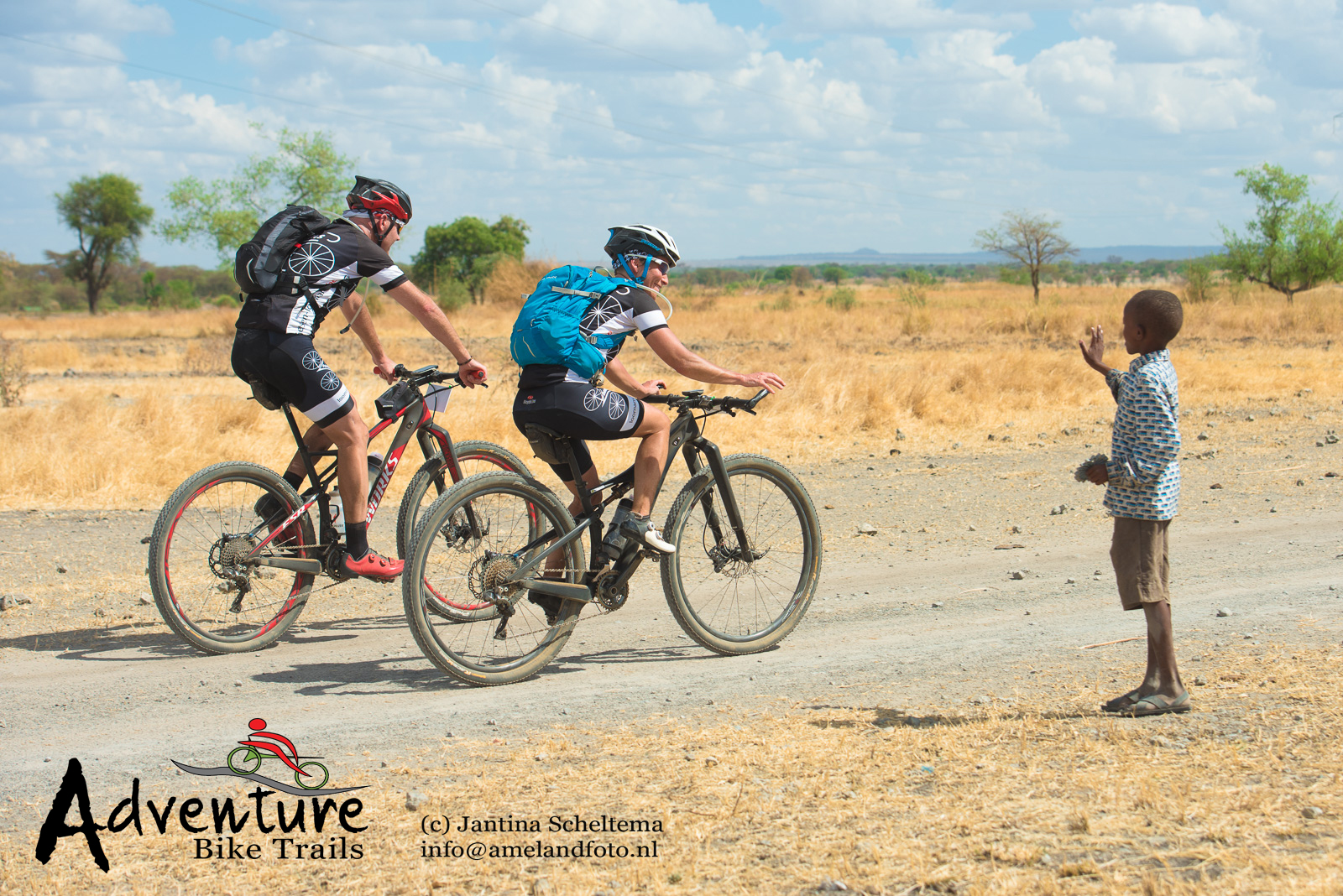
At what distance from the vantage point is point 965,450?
12109mm

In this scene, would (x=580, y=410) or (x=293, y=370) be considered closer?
(x=580, y=410)

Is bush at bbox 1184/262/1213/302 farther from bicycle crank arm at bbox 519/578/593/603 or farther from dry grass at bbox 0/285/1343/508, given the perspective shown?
bicycle crank arm at bbox 519/578/593/603

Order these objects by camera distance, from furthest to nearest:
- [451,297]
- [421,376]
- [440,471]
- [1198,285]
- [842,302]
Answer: [842,302] < [451,297] < [1198,285] < [440,471] < [421,376]

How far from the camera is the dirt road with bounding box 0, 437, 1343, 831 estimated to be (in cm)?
436

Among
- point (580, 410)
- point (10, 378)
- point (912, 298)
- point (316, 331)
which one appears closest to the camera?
point (580, 410)

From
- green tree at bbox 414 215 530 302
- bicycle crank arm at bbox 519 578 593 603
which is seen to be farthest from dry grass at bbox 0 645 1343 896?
green tree at bbox 414 215 530 302

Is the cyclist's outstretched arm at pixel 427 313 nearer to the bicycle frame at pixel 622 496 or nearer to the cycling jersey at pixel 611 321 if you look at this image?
the cycling jersey at pixel 611 321

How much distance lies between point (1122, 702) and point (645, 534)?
206cm

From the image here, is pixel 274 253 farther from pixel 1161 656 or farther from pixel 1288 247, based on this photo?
pixel 1288 247

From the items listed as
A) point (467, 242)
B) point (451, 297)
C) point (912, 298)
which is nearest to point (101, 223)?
point (467, 242)

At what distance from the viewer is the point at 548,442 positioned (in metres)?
5.00

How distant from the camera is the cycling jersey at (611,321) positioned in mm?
4820

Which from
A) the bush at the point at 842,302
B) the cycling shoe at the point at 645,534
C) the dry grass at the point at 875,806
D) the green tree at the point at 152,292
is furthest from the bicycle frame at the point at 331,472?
the green tree at the point at 152,292

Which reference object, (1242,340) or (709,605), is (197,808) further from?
(1242,340)
